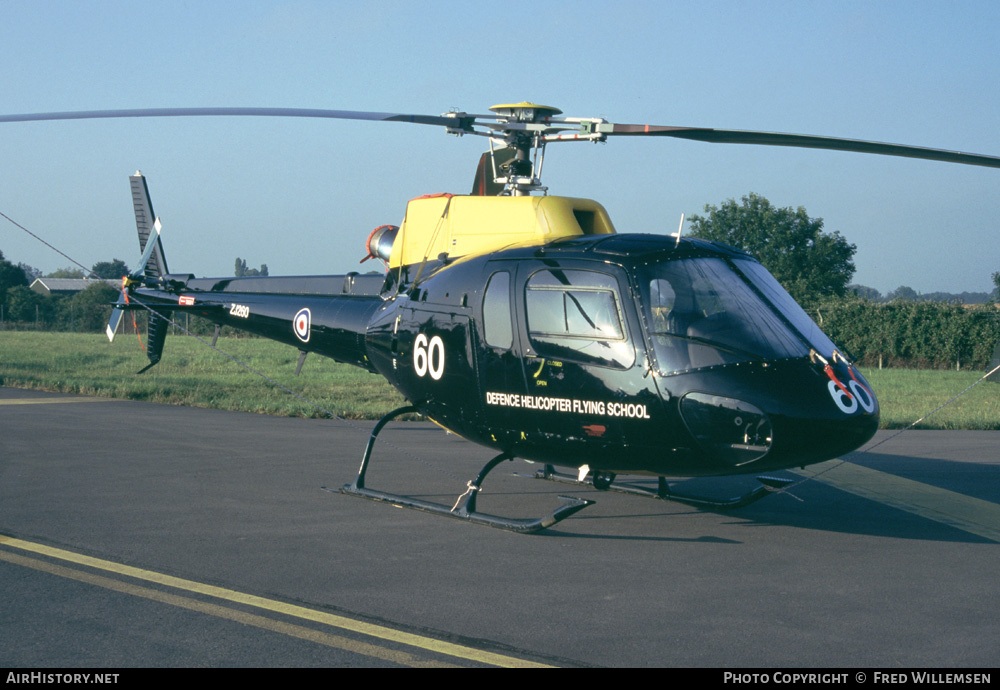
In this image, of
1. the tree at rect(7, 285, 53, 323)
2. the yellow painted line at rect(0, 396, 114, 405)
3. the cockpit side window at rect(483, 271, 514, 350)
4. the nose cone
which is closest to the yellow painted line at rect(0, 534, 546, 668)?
the nose cone

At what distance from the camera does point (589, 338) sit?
274 inches

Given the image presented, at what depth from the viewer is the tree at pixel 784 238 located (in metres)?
65.2

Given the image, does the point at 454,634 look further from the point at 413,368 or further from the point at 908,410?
the point at 908,410

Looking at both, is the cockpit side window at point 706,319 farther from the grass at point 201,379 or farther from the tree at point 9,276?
the tree at point 9,276

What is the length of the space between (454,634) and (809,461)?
10.2ft

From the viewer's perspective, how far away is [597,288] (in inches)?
274

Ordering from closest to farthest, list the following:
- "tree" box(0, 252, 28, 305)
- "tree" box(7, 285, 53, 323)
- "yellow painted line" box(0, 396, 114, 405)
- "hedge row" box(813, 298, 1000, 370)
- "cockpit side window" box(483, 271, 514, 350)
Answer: "cockpit side window" box(483, 271, 514, 350) → "yellow painted line" box(0, 396, 114, 405) → "hedge row" box(813, 298, 1000, 370) → "tree" box(7, 285, 53, 323) → "tree" box(0, 252, 28, 305)

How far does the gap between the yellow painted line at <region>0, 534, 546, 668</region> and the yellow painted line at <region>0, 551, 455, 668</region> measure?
132mm

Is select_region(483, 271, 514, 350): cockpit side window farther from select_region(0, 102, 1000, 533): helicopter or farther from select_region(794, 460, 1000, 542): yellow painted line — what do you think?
select_region(794, 460, 1000, 542): yellow painted line

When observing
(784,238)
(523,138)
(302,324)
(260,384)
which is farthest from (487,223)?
(784,238)

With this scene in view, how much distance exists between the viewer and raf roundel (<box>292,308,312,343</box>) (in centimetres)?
1075

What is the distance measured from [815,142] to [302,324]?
6.53 metres

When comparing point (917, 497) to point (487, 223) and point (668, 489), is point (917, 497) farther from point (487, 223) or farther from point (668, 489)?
point (487, 223)

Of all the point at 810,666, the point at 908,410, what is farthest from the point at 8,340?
the point at 810,666
